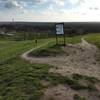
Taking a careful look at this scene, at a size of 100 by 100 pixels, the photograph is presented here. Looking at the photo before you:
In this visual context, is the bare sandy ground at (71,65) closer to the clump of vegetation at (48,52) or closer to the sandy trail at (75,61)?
the sandy trail at (75,61)

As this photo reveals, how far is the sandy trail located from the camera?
15062 millimetres

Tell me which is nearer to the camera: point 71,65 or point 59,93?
point 59,93

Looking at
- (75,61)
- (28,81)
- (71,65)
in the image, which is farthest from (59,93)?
(75,61)

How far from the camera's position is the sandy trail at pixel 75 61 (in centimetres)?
1506

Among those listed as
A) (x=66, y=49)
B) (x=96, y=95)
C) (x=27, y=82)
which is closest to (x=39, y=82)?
(x=27, y=82)

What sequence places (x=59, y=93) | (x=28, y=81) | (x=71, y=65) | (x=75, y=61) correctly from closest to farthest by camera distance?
(x=59, y=93) < (x=28, y=81) < (x=71, y=65) < (x=75, y=61)

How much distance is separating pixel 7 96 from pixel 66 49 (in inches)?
429

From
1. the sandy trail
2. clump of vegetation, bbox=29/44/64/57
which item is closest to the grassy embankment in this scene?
the sandy trail

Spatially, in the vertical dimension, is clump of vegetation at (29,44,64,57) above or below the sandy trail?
above

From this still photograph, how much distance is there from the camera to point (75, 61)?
58.8ft

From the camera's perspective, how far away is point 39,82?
12.5 meters

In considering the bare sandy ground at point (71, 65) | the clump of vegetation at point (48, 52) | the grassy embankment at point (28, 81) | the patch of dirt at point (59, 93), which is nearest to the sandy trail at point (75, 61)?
the bare sandy ground at point (71, 65)

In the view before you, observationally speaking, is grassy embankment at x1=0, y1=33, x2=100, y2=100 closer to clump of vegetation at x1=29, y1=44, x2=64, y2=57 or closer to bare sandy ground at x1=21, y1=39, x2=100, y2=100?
bare sandy ground at x1=21, y1=39, x2=100, y2=100

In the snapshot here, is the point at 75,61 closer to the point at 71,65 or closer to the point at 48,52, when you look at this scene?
the point at 71,65
